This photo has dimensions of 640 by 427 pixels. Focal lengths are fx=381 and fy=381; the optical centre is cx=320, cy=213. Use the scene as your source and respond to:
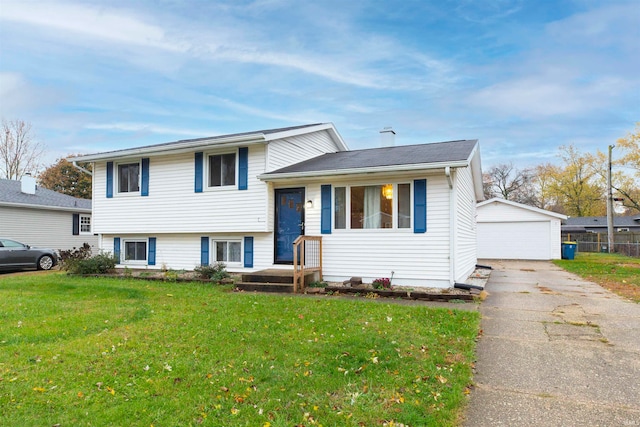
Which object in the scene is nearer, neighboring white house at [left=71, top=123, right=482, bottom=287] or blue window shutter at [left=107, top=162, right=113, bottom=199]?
neighboring white house at [left=71, top=123, right=482, bottom=287]

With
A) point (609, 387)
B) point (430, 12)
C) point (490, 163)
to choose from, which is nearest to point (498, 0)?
point (430, 12)

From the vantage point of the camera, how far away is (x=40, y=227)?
17938 mm

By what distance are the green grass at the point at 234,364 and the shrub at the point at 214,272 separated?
2.92 meters

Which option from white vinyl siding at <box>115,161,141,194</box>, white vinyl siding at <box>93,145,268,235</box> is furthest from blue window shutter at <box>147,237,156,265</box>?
white vinyl siding at <box>115,161,141,194</box>

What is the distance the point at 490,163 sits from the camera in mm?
45156

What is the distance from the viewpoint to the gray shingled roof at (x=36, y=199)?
667 inches

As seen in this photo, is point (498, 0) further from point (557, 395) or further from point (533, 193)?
point (533, 193)

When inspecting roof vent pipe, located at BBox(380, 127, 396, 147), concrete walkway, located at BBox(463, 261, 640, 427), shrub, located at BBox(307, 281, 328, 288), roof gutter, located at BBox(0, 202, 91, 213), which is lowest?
concrete walkway, located at BBox(463, 261, 640, 427)

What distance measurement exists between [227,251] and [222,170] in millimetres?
2358

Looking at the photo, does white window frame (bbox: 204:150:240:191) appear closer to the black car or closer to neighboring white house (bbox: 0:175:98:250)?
the black car

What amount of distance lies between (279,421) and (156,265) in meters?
10.4

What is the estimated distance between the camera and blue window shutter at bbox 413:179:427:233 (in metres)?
8.67

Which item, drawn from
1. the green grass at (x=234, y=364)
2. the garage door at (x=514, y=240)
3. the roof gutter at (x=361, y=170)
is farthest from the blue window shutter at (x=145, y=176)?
the garage door at (x=514, y=240)

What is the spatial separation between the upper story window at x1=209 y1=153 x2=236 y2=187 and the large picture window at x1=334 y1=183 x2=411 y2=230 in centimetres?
312
